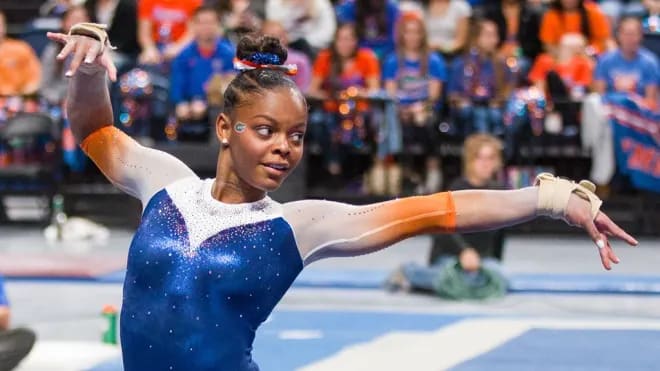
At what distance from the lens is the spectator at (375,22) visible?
463 inches

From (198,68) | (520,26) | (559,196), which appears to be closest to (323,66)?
(198,68)

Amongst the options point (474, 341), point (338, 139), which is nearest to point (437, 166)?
point (338, 139)

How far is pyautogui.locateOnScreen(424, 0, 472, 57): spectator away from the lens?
38.5ft

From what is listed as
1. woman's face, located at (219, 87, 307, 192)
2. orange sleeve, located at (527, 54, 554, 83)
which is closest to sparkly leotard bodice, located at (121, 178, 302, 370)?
woman's face, located at (219, 87, 307, 192)

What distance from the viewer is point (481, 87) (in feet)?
36.3

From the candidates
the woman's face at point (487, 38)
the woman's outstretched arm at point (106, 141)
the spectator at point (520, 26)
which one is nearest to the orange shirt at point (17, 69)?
the woman's face at point (487, 38)

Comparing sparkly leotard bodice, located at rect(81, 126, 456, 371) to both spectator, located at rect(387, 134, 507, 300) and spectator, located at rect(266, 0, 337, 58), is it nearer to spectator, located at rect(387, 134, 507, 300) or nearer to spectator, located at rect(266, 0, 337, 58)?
spectator, located at rect(387, 134, 507, 300)

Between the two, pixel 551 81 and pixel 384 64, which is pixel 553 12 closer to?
pixel 551 81

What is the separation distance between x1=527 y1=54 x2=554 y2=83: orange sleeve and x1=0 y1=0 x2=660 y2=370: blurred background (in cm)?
2

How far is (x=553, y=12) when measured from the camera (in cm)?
1174

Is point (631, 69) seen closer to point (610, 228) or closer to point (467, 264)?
point (467, 264)

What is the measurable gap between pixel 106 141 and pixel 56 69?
8.48 metres

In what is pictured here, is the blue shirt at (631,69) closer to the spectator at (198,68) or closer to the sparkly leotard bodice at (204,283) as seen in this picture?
the spectator at (198,68)

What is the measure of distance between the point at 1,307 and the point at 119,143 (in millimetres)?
2524
